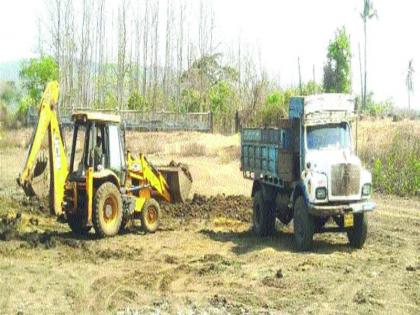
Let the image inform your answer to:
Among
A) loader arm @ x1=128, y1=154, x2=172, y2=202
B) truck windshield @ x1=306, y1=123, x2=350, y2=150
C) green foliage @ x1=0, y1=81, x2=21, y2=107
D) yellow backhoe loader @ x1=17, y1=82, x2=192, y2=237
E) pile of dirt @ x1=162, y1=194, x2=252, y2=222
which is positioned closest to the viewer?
truck windshield @ x1=306, y1=123, x2=350, y2=150

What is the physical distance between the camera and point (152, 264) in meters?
12.6

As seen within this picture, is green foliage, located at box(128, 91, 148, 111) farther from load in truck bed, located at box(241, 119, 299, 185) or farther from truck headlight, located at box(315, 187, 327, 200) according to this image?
truck headlight, located at box(315, 187, 327, 200)

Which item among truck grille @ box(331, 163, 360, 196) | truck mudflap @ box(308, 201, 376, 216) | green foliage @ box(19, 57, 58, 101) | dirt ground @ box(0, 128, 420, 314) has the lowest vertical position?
dirt ground @ box(0, 128, 420, 314)

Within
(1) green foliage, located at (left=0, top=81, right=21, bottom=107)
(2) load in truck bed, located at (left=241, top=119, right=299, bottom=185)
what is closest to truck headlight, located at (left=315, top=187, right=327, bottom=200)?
(2) load in truck bed, located at (left=241, top=119, right=299, bottom=185)

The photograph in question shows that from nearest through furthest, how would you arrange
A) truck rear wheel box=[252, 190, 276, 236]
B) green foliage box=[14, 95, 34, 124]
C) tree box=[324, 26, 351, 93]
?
1. truck rear wheel box=[252, 190, 276, 236]
2. tree box=[324, 26, 351, 93]
3. green foliage box=[14, 95, 34, 124]

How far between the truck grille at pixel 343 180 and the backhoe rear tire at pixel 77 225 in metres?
5.68

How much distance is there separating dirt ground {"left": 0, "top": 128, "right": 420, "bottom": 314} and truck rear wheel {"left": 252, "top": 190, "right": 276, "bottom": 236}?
0.22 m

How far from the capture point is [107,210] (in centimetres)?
1498

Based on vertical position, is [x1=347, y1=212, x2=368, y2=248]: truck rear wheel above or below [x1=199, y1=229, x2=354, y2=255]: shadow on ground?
above

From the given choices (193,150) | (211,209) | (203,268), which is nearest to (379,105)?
(193,150)

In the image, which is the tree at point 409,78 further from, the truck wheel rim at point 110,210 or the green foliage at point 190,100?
the truck wheel rim at point 110,210

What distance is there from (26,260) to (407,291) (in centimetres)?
662

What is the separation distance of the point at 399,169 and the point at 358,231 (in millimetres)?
13117

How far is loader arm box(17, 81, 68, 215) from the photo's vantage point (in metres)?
14.1
